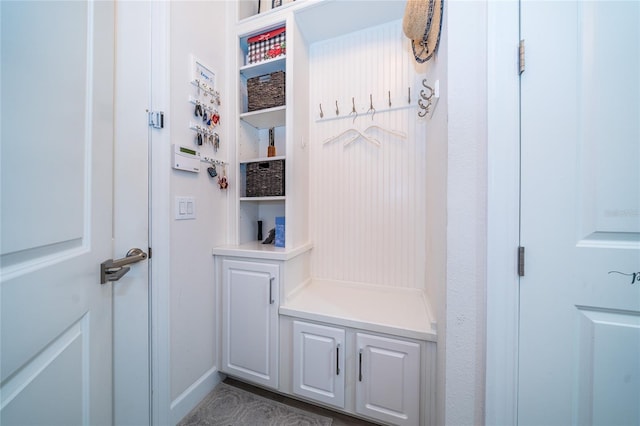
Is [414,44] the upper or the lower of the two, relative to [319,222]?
upper

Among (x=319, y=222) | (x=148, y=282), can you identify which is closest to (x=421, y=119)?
(x=319, y=222)

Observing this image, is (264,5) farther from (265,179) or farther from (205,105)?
(265,179)

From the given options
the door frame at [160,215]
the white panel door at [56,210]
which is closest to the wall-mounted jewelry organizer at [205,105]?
the door frame at [160,215]

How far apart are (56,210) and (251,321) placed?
110cm

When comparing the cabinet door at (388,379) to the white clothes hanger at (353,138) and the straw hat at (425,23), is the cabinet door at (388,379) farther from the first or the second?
the straw hat at (425,23)

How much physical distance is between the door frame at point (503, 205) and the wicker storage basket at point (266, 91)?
118cm

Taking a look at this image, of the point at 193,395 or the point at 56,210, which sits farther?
the point at 193,395

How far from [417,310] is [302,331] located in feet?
2.25

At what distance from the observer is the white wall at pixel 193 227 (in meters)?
1.17

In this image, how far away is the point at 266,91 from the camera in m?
1.54

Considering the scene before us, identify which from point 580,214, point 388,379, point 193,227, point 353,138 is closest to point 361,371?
point 388,379

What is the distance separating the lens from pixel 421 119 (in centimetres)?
146

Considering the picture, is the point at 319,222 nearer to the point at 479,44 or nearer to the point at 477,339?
the point at 477,339

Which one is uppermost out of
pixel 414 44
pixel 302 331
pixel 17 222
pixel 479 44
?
pixel 414 44
